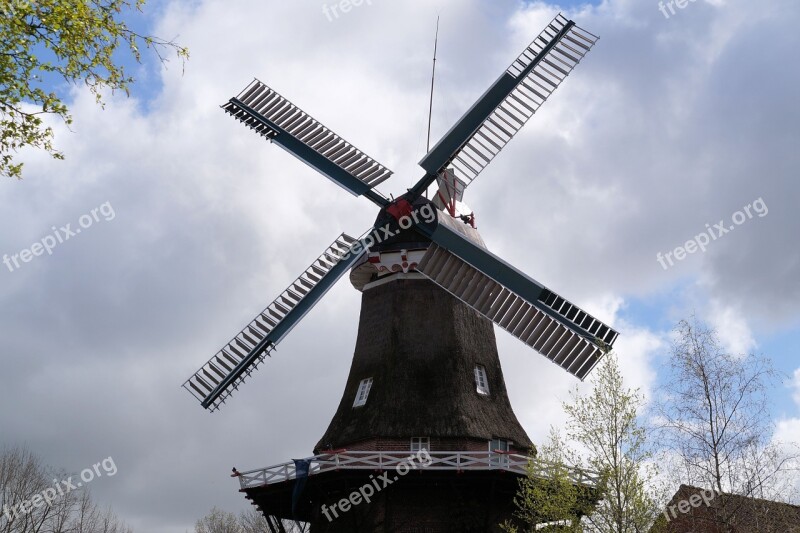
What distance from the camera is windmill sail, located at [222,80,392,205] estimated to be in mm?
23656

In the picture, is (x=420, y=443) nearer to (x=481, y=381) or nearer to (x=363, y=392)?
(x=363, y=392)

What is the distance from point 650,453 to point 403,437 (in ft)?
21.8

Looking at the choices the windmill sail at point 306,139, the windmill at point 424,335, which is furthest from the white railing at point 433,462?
the windmill sail at point 306,139

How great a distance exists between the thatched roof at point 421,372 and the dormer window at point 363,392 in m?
0.18

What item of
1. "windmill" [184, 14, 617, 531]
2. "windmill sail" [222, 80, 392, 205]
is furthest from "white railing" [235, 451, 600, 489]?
"windmill sail" [222, 80, 392, 205]

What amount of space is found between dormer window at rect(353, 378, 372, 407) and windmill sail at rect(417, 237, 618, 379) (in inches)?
138

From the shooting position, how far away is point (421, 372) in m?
21.7

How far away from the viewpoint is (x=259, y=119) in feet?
81.7

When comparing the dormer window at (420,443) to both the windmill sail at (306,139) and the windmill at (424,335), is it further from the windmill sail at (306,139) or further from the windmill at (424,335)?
the windmill sail at (306,139)

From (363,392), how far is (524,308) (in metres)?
5.16

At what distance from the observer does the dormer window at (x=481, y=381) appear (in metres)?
21.9

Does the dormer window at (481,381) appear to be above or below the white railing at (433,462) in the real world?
above

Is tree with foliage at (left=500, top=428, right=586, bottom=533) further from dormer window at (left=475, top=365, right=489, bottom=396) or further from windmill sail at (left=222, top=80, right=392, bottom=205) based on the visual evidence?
windmill sail at (left=222, top=80, right=392, bottom=205)

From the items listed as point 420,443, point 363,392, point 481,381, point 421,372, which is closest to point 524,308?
point 481,381
